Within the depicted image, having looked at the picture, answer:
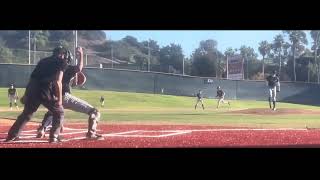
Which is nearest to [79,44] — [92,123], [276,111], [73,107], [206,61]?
[73,107]

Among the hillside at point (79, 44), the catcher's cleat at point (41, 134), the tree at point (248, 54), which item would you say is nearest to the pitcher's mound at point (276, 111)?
the tree at point (248, 54)

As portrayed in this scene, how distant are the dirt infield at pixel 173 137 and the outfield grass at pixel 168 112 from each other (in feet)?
0.38

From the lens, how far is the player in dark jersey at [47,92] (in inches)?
327

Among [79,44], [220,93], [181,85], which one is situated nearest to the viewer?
[79,44]

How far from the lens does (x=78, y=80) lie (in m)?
8.58

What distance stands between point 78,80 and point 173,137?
60.4 inches

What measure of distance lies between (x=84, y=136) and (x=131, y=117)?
1.53 meters

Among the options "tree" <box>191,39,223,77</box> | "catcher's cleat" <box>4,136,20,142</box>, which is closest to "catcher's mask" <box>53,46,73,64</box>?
"catcher's cleat" <box>4,136,20,142</box>

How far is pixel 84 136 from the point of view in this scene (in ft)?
27.7

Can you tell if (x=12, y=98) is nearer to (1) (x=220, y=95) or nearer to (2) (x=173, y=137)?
(2) (x=173, y=137)

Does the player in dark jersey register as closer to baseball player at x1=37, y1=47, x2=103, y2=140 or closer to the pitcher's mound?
baseball player at x1=37, y1=47, x2=103, y2=140

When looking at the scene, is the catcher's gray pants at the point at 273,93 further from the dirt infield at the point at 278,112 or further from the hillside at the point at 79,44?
the hillside at the point at 79,44
